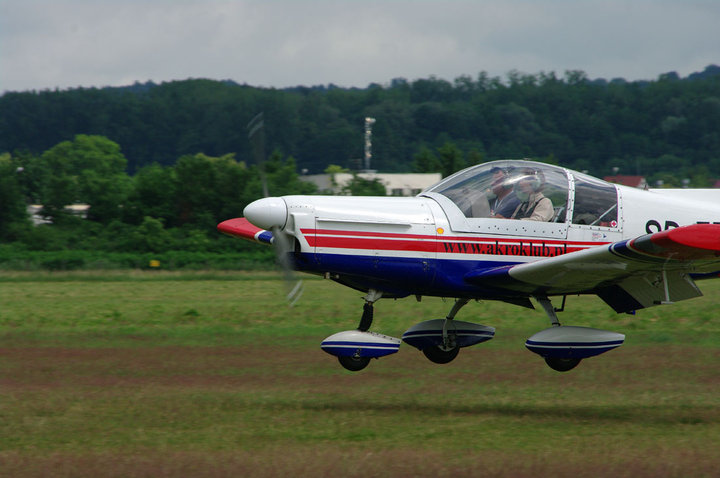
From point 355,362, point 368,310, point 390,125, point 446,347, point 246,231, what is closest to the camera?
point 355,362

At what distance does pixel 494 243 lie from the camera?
385 inches

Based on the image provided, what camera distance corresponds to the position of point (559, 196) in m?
9.92

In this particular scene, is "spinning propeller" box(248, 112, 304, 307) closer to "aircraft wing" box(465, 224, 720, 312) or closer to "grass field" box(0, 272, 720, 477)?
"grass field" box(0, 272, 720, 477)

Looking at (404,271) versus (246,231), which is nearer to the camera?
(404,271)

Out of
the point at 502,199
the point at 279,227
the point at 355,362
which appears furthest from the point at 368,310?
the point at 502,199

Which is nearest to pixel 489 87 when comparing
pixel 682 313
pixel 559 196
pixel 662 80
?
pixel 662 80

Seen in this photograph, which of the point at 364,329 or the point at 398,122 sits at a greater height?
the point at 398,122

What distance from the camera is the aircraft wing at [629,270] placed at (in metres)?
8.07

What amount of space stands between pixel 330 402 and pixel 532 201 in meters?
3.18

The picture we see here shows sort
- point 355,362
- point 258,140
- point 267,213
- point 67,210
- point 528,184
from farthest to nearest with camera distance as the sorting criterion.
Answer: point 67,210 → point 258,140 → point 528,184 → point 355,362 → point 267,213

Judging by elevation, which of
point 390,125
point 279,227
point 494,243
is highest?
point 390,125

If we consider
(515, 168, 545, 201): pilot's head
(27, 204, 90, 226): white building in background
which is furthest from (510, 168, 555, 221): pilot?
(27, 204, 90, 226): white building in background

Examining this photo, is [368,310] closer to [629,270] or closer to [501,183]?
[501,183]

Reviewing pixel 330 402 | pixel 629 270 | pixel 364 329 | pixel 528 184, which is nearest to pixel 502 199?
pixel 528 184
